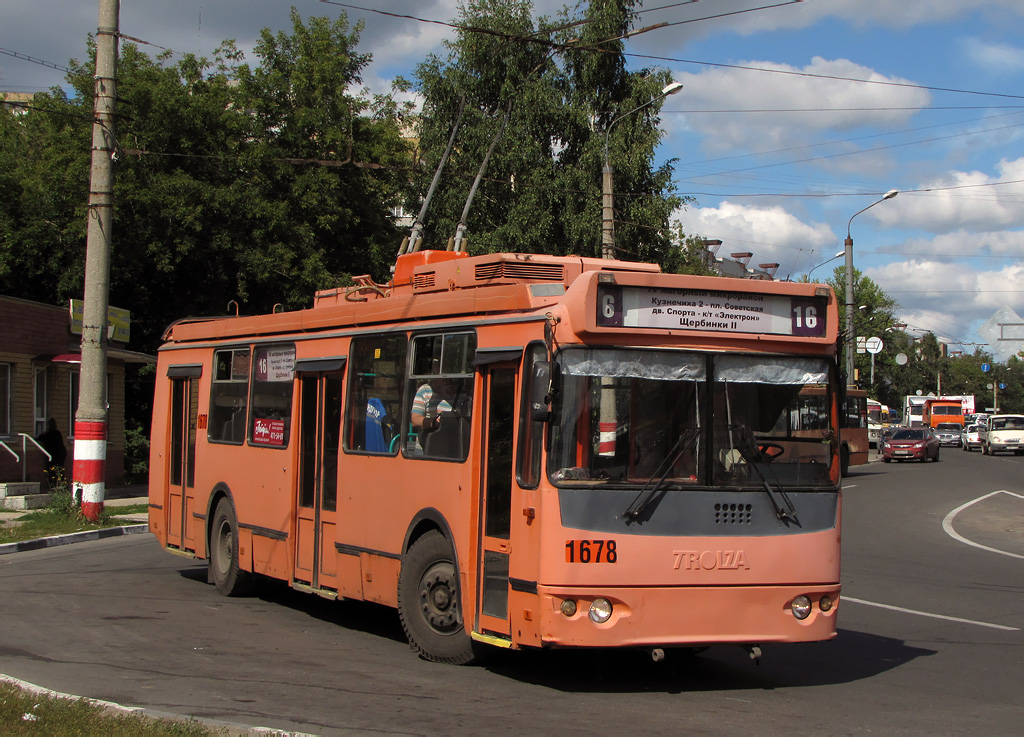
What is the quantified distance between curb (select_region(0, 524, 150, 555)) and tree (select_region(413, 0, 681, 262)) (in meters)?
17.7

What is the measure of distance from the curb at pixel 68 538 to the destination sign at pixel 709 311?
11.4 meters

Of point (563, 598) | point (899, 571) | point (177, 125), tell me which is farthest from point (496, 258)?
point (177, 125)

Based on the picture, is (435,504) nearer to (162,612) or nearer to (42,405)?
(162,612)

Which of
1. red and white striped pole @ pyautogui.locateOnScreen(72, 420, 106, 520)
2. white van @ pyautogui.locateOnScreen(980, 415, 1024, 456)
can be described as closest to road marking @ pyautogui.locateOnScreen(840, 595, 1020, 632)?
red and white striped pole @ pyautogui.locateOnScreen(72, 420, 106, 520)

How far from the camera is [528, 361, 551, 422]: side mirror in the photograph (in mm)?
6793

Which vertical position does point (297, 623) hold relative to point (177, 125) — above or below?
below

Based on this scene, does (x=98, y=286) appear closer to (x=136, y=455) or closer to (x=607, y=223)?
Answer: (x=607, y=223)

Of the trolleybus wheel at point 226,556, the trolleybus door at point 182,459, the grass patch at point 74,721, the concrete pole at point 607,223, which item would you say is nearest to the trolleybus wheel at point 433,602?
the grass patch at point 74,721

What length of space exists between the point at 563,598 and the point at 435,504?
1.70 metres

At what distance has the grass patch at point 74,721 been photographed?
5.55 m

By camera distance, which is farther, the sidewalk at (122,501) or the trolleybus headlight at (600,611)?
the sidewalk at (122,501)

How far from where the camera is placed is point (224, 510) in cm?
1208

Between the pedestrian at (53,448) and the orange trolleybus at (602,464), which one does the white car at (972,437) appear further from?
the orange trolleybus at (602,464)

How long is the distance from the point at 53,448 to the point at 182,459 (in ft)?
39.9
